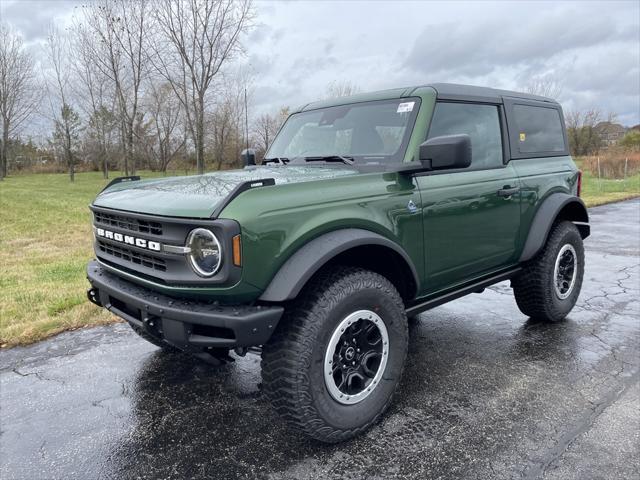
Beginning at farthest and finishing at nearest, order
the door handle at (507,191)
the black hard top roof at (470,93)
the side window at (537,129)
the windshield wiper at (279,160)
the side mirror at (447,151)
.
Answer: the side window at (537,129)
the windshield wiper at (279,160)
the door handle at (507,191)
the black hard top roof at (470,93)
the side mirror at (447,151)

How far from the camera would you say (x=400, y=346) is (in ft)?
9.48

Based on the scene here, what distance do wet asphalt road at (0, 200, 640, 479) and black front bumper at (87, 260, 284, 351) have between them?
68cm

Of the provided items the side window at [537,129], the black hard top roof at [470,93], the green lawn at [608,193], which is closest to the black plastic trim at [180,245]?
the black hard top roof at [470,93]

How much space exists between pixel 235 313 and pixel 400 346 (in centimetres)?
111

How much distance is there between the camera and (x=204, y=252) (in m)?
2.32

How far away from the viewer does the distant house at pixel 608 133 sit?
48247mm

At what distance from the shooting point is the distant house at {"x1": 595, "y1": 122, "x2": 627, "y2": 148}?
48.2 meters

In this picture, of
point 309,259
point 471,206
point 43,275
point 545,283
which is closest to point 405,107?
point 471,206

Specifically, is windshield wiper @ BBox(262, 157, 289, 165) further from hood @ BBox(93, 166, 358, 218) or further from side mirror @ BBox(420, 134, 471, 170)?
side mirror @ BBox(420, 134, 471, 170)

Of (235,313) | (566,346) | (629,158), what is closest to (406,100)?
(235,313)

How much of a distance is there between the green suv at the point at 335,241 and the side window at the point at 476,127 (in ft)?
0.05

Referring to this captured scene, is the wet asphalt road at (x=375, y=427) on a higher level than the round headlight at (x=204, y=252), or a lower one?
lower

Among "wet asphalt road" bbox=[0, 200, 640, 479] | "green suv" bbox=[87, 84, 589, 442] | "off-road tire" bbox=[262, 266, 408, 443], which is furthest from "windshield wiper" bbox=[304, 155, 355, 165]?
"wet asphalt road" bbox=[0, 200, 640, 479]

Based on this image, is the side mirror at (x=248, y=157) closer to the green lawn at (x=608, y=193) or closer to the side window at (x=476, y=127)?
the side window at (x=476, y=127)
